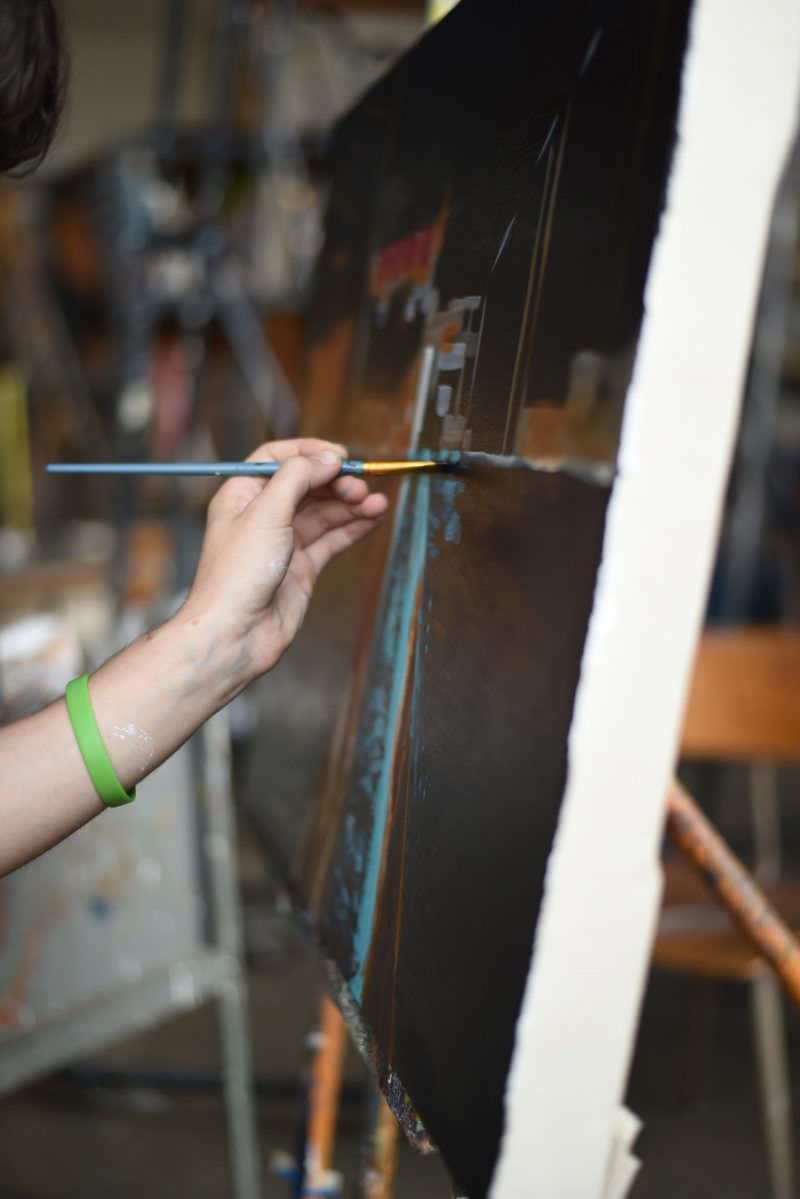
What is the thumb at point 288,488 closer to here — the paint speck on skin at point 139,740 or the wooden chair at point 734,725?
the paint speck on skin at point 139,740

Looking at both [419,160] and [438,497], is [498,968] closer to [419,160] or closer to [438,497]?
[438,497]

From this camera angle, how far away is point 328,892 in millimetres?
696

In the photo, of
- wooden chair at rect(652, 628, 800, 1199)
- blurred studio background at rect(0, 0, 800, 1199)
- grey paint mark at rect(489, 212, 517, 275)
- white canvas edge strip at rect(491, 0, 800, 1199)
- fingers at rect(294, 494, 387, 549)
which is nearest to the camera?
white canvas edge strip at rect(491, 0, 800, 1199)

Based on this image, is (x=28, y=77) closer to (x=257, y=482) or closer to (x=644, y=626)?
(x=257, y=482)

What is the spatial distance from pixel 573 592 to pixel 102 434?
3.30 m

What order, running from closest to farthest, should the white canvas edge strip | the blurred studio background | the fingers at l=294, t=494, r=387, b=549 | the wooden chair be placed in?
the white canvas edge strip → the fingers at l=294, t=494, r=387, b=549 → the blurred studio background → the wooden chair

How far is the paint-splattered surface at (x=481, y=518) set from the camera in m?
0.43

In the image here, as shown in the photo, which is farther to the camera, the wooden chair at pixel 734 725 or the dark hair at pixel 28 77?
the wooden chair at pixel 734 725

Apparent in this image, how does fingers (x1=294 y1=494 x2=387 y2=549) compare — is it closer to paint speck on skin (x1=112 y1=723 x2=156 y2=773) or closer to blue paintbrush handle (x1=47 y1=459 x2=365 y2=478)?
blue paintbrush handle (x1=47 y1=459 x2=365 y2=478)

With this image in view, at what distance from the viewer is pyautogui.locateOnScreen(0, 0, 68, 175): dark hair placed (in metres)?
0.59

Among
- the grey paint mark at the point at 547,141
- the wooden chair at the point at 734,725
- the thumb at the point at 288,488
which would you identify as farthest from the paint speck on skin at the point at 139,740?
the wooden chair at the point at 734,725

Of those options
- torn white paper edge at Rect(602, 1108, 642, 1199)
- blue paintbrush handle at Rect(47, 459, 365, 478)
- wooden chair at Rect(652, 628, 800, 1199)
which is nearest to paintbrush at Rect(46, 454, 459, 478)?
blue paintbrush handle at Rect(47, 459, 365, 478)

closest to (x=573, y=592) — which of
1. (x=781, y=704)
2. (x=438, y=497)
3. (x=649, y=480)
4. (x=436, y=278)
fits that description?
(x=649, y=480)

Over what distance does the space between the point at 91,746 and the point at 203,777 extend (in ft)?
2.59
